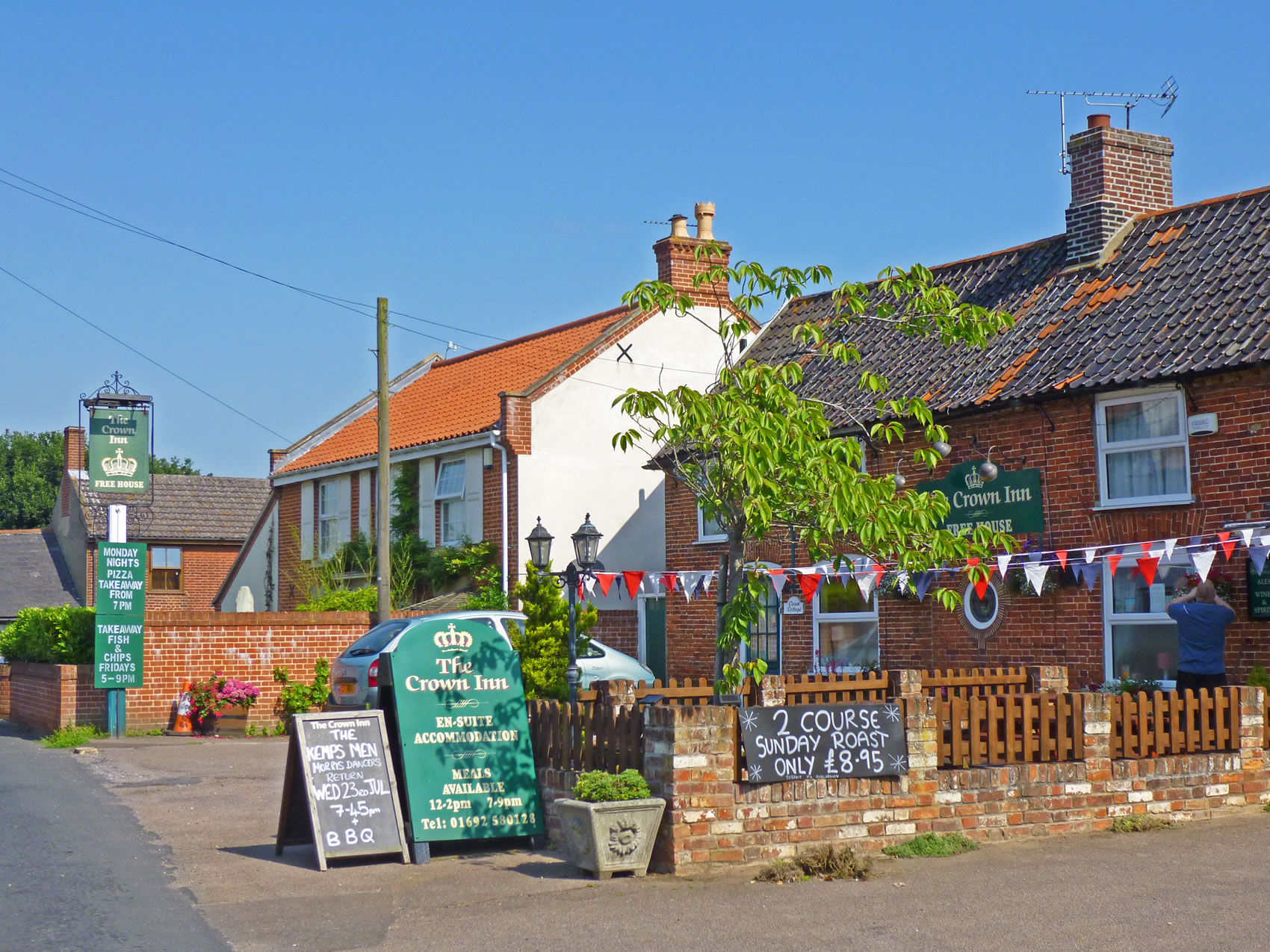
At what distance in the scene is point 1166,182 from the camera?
19859mm

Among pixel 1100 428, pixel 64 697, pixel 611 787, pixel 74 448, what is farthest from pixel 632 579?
pixel 74 448

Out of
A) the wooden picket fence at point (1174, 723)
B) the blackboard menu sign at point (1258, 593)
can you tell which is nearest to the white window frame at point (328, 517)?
the blackboard menu sign at point (1258, 593)

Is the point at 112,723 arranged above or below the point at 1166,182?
below

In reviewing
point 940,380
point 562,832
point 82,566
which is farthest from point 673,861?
point 82,566

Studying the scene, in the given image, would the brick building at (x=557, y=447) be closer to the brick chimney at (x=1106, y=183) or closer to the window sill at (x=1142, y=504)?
the brick chimney at (x=1106, y=183)

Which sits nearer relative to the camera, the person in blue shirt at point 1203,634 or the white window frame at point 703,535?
the person in blue shirt at point 1203,634

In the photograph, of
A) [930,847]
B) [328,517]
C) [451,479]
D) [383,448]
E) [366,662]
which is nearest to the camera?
[930,847]

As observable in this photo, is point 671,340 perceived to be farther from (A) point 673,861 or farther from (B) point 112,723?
(A) point 673,861

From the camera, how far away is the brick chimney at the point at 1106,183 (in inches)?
755

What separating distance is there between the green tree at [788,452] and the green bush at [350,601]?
15308 mm

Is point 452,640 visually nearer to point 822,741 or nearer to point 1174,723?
point 822,741

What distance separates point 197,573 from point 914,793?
38219 millimetres

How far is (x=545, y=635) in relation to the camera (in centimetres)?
1931

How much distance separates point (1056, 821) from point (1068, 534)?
6729mm
